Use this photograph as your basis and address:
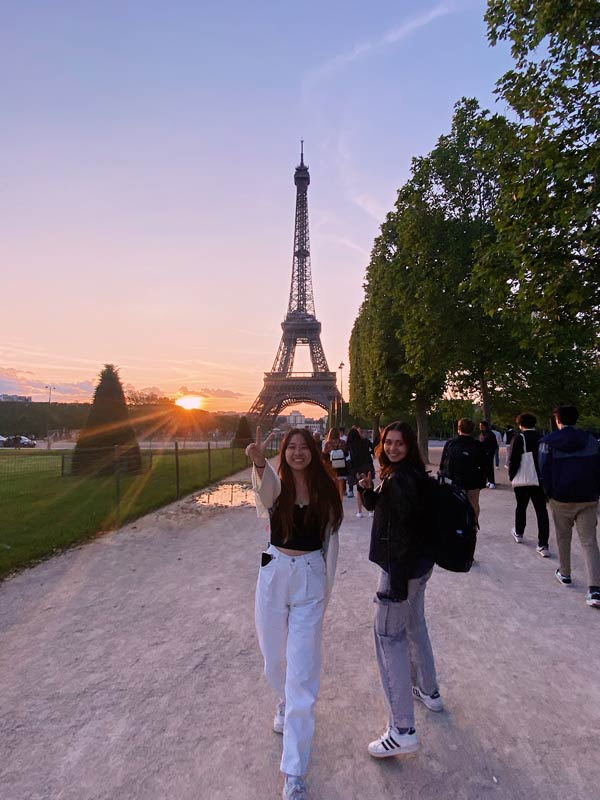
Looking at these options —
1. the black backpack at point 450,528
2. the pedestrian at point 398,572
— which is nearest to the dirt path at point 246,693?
the pedestrian at point 398,572

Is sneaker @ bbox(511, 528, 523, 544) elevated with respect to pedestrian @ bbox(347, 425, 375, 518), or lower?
lower

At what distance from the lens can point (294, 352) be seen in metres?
63.9

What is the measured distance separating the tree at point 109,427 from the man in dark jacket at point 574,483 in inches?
547

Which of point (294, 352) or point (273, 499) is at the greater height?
point (294, 352)

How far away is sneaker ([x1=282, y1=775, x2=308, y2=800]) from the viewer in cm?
233

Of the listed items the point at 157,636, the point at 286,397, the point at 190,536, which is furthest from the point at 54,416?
the point at 157,636

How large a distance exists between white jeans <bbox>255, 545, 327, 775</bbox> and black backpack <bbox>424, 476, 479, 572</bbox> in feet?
2.29

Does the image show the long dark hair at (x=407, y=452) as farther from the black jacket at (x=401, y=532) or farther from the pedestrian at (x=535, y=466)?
the pedestrian at (x=535, y=466)

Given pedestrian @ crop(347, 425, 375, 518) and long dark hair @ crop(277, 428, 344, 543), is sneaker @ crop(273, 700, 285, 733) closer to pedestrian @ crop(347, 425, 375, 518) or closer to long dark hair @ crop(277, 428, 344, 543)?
long dark hair @ crop(277, 428, 344, 543)

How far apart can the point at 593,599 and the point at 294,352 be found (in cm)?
5965

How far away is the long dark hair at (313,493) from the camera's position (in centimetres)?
281

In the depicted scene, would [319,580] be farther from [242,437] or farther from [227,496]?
[242,437]

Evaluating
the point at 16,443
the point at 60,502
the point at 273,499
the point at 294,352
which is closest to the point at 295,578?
the point at 273,499

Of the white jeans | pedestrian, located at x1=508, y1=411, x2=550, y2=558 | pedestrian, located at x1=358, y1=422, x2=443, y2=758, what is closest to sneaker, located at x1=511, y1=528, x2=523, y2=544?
pedestrian, located at x1=508, y1=411, x2=550, y2=558
